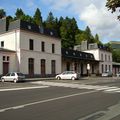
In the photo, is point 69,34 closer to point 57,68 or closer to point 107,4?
point 57,68

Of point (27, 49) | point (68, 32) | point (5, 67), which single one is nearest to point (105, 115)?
point (5, 67)

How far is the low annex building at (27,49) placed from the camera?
4594 centimetres

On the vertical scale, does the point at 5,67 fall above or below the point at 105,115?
above

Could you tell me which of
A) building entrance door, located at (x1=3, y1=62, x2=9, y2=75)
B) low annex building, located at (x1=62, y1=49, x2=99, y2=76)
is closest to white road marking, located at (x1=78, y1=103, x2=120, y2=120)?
building entrance door, located at (x1=3, y1=62, x2=9, y2=75)

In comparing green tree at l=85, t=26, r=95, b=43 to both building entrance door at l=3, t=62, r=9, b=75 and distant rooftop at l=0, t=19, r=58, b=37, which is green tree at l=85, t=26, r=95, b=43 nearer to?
distant rooftop at l=0, t=19, r=58, b=37

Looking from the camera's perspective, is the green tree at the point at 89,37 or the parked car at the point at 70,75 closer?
the parked car at the point at 70,75

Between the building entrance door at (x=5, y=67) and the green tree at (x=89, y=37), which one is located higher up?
the green tree at (x=89, y=37)

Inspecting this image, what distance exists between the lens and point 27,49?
47781 mm

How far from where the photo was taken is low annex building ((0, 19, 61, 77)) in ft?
151

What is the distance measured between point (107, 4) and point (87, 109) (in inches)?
210

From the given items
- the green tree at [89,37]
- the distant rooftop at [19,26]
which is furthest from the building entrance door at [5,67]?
the green tree at [89,37]

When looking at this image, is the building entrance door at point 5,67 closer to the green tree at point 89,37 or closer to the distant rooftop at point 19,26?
the distant rooftop at point 19,26

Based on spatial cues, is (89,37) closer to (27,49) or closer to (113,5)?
(27,49)

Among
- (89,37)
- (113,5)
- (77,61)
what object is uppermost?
(89,37)
